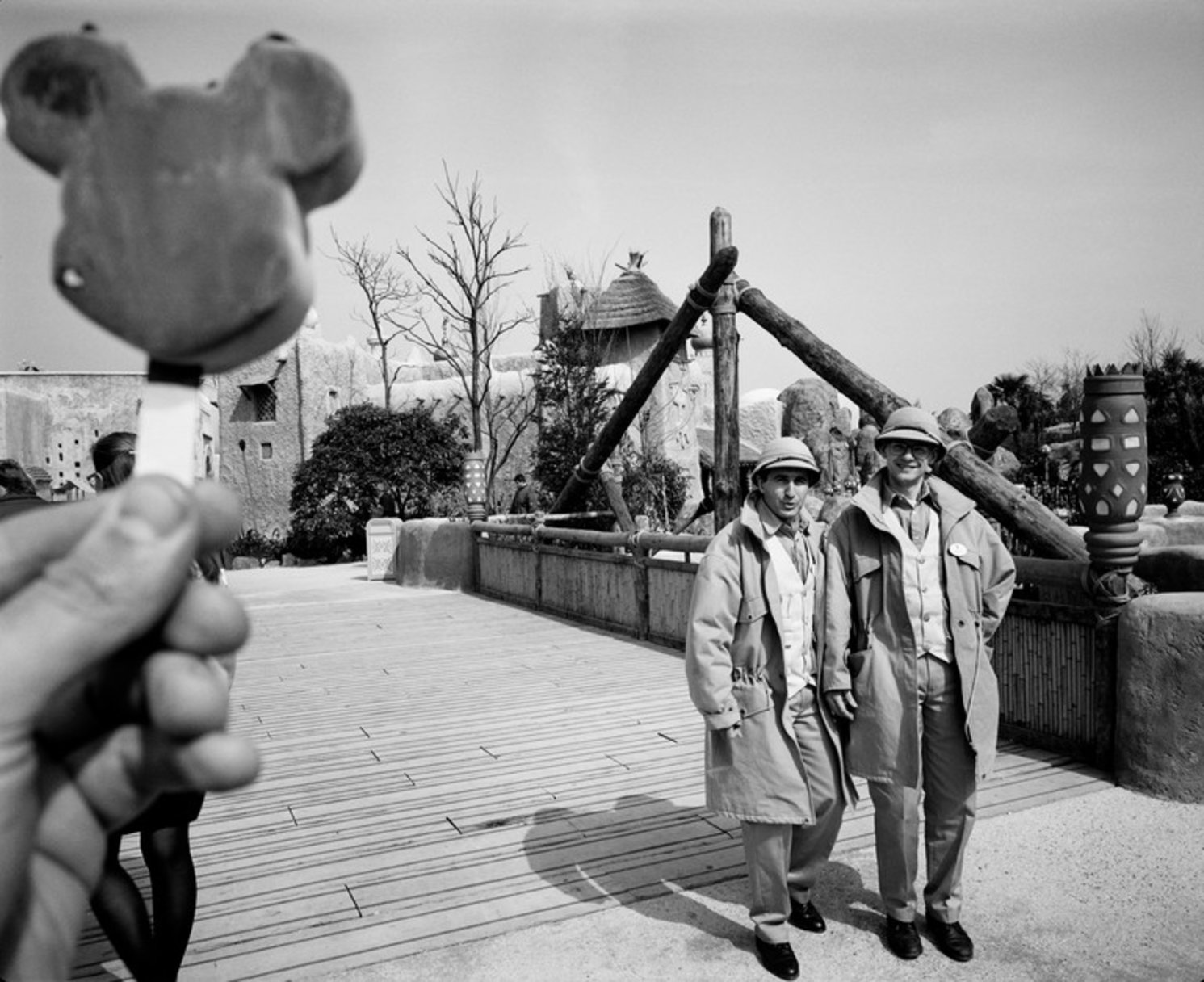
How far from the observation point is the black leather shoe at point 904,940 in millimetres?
3084

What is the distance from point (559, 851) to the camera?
393cm

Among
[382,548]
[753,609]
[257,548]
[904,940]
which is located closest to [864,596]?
[753,609]

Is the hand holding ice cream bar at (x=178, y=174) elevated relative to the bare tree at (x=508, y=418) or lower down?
lower down

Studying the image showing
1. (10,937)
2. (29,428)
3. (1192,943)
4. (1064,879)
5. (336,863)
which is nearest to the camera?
(10,937)

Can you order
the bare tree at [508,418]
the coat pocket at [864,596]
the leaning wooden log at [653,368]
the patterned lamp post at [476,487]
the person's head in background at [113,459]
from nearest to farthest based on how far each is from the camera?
the person's head in background at [113,459]
the coat pocket at [864,596]
the leaning wooden log at [653,368]
the patterned lamp post at [476,487]
the bare tree at [508,418]

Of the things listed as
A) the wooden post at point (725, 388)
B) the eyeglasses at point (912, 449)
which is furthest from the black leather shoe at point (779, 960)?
the wooden post at point (725, 388)

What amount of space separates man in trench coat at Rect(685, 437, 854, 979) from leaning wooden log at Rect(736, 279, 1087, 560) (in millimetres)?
2367

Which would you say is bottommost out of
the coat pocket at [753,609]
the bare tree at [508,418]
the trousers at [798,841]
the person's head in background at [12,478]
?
the trousers at [798,841]

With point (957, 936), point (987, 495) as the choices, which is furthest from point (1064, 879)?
point (987, 495)

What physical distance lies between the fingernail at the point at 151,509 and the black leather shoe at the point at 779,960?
2.77m

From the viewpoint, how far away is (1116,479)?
4434mm

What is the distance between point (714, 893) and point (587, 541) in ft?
19.6

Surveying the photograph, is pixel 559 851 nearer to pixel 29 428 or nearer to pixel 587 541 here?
pixel 587 541

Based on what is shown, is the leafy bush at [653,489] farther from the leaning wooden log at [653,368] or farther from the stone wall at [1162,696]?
the stone wall at [1162,696]
